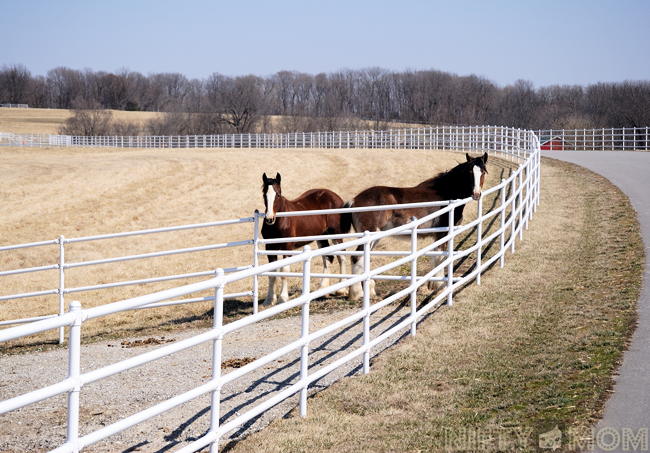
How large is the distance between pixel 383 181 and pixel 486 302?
59.3 ft

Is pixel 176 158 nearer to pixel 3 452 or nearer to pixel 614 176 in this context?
pixel 614 176

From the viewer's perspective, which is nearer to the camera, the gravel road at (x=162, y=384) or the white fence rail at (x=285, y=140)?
the gravel road at (x=162, y=384)

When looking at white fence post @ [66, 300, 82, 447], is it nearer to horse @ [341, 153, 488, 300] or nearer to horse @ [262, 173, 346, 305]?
horse @ [262, 173, 346, 305]

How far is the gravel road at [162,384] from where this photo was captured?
448 centimetres

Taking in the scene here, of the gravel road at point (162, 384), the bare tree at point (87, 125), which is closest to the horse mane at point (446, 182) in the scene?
the gravel road at point (162, 384)

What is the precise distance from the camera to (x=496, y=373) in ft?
17.8

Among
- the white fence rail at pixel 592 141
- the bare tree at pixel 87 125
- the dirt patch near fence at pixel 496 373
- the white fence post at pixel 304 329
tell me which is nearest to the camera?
the dirt patch near fence at pixel 496 373

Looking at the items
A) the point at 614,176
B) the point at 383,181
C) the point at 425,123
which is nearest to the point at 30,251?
the point at 383,181

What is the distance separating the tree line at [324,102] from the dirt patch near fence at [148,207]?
32327 millimetres

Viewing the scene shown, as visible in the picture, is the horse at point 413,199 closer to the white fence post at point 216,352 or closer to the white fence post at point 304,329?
the white fence post at point 304,329

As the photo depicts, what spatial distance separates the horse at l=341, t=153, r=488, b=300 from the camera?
1008 centimetres

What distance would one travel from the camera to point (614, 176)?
68.9ft

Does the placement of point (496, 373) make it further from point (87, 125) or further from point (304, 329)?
point (87, 125)

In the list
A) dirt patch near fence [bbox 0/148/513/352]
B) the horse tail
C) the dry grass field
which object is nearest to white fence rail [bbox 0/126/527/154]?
dirt patch near fence [bbox 0/148/513/352]
